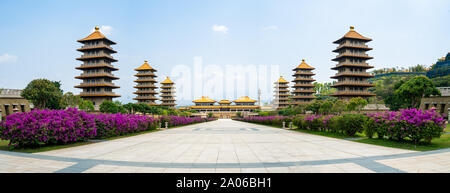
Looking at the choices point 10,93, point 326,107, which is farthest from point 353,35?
point 10,93

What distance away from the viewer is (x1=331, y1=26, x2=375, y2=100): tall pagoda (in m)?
52.6

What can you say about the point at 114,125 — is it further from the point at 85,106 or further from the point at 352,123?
the point at 85,106

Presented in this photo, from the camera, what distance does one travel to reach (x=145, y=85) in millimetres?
72812

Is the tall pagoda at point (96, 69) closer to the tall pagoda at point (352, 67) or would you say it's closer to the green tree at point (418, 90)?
the tall pagoda at point (352, 67)

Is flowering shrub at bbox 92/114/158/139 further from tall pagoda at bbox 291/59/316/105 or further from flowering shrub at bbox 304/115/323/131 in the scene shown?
tall pagoda at bbox 291/59/316/105

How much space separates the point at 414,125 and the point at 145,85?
72225 mm

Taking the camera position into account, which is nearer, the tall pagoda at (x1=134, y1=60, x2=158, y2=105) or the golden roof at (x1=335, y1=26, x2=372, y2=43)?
the golden roof at (x1=335, y1=26, x2=372, y2=43)

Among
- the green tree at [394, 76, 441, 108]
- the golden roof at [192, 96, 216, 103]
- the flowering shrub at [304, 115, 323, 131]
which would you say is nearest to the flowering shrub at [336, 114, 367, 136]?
the flowering shrub at [304, 115, 323, 131]

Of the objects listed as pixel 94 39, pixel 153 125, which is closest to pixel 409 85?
pixel 153 125

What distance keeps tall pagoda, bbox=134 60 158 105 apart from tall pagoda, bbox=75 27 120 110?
18817 mm

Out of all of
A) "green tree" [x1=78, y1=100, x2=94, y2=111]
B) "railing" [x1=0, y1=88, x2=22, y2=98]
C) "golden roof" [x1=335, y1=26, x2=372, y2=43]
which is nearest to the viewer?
"railing" [x1=0, y1=88, x2=22, y2=98]

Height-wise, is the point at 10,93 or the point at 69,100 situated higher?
the point at 10,93

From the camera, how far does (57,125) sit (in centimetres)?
908
